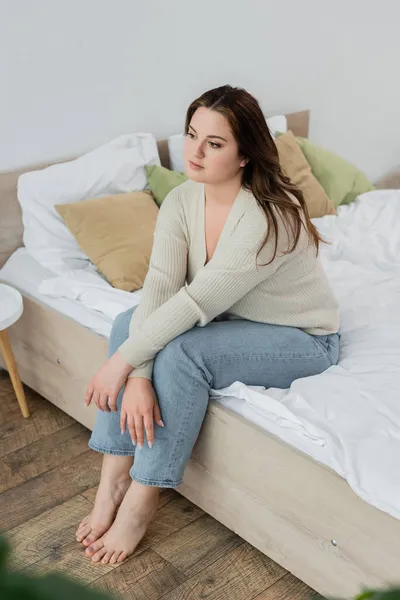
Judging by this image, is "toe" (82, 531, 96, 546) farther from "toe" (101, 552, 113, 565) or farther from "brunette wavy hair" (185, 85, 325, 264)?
"brunette wavy hair" (185, 85, 325, 264)

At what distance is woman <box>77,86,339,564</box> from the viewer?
5.01ft

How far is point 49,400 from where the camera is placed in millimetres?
2184

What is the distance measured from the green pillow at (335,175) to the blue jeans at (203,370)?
1198mm

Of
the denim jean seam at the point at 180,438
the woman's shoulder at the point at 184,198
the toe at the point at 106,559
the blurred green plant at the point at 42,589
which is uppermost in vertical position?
the blurred green plant at the point at 42,589

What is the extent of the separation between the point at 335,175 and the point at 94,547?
1.65 metres

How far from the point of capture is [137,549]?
1636 millimetres

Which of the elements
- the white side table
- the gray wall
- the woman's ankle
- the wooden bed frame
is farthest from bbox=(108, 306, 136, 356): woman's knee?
the gray wall

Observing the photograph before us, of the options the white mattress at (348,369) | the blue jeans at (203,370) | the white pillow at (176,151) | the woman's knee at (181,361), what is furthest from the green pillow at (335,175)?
the woman's knee at (181,361)

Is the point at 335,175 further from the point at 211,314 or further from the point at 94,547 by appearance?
the point at 94,547

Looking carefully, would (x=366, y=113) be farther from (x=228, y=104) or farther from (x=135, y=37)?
(x=228, y=104)

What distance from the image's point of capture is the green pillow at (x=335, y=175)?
8.77 ft

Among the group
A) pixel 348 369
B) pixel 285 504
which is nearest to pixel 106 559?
pixel 285 504

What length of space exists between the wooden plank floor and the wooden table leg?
0.09m

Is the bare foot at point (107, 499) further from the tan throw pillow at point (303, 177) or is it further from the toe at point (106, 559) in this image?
the tan throw pillow at point (303, 177)
